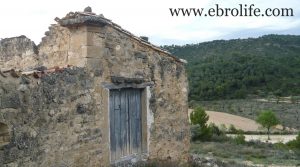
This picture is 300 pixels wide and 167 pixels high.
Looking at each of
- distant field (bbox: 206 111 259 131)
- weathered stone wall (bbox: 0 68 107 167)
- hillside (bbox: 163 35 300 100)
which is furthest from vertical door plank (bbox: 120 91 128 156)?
hillside (bbox: 163 35 300 100)

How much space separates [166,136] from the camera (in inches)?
367

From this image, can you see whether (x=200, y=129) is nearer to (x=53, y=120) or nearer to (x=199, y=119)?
(x=199, y=119)

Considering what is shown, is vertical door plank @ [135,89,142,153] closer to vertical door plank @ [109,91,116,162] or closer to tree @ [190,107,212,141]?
vertical door plank @ [109,91,116,162]

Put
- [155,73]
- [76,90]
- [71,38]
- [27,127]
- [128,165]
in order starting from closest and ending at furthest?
1. [27,127]
2. [76,90]
3. [71,38]
4. [128,165]
5. [155,73]

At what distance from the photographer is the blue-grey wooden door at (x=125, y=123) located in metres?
7.91

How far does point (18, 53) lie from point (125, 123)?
2.52 metres

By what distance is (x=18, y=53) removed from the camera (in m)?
8.45

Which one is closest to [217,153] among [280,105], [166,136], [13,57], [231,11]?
[231,11]

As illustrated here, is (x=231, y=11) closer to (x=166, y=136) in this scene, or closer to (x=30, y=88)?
(x=166, y=136)

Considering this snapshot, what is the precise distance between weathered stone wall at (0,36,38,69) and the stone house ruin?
2 cm

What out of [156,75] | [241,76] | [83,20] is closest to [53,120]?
[83,20]

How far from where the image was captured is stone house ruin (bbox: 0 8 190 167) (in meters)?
5.85

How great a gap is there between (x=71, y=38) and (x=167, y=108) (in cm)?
289

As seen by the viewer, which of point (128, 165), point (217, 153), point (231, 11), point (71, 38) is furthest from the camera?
point (217, 153)
